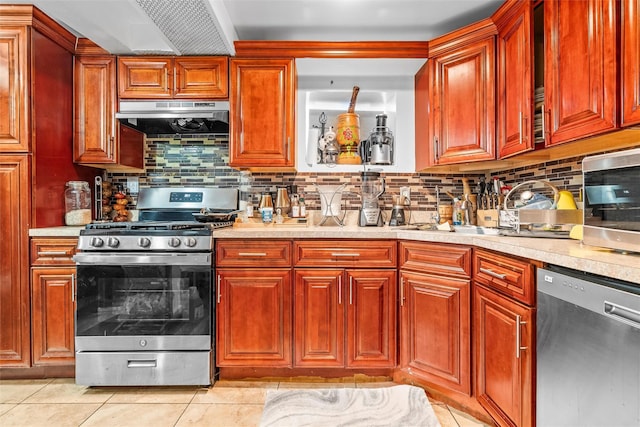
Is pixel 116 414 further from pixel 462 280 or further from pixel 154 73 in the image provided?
pixel 154 73

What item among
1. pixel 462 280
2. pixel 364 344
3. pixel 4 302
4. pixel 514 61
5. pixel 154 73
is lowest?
pixel 364 344

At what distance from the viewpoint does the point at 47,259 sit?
210cm

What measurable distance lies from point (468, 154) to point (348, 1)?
3.89 feet

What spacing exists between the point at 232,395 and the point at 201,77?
2057 millimetres

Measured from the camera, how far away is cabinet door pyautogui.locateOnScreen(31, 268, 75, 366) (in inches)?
82.4

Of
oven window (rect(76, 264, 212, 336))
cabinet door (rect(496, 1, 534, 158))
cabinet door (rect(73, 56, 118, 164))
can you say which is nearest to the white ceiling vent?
cabinet door (rect(73, 56, 118, 164))

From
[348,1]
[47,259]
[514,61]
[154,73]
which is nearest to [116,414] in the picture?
[47,259]

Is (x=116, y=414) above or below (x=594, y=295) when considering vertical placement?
below

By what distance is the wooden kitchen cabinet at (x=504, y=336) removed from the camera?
4.34 ft

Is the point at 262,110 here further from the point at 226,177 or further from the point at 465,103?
the point at 465,103

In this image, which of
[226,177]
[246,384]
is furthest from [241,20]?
[246,384]

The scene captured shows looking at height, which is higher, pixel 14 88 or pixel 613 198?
pixel 14 88

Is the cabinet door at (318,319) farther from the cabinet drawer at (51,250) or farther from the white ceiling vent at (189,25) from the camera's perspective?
the white ceiling vent at (189,25)

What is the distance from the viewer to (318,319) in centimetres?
206
